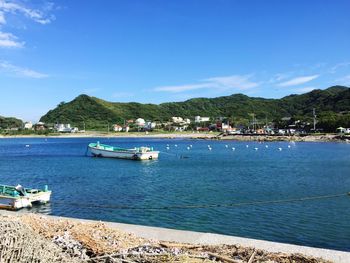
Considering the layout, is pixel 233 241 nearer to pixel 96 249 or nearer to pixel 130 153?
pixel 96 249

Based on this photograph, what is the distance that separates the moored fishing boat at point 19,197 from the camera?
22.5 m

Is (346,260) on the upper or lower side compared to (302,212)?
upper

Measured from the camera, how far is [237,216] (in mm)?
20250

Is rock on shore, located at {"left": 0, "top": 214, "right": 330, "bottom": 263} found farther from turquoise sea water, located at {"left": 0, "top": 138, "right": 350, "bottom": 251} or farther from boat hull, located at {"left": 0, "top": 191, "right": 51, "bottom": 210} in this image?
boat hull, located at {"left": 0, "top": 191, "right": 51, "bottom": 210}

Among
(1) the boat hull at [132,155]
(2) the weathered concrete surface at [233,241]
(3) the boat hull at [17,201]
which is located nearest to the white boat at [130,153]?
(1) the boat hull at [132,155]

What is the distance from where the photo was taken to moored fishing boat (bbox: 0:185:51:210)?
22.5 m

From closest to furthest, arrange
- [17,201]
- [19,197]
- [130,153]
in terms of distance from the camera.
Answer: [17,201], [19,197], [130,153]

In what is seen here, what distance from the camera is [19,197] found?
22.6 metres

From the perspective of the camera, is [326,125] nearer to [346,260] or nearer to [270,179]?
[270,179]

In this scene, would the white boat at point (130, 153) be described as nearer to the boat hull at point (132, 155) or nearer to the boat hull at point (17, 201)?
the boat hull at point (132, 155)

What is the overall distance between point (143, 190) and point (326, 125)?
126 m

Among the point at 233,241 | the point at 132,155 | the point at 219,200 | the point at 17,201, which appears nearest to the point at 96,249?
the point at 233,241

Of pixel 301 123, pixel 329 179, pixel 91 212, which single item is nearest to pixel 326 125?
pixel 301 123

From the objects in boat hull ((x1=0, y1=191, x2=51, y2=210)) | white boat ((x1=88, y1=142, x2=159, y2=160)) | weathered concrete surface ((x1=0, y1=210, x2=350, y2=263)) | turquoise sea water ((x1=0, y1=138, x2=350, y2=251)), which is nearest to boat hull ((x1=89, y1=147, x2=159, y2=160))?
white boat ((x1=88, y1=142, x2=159, y2=160))
